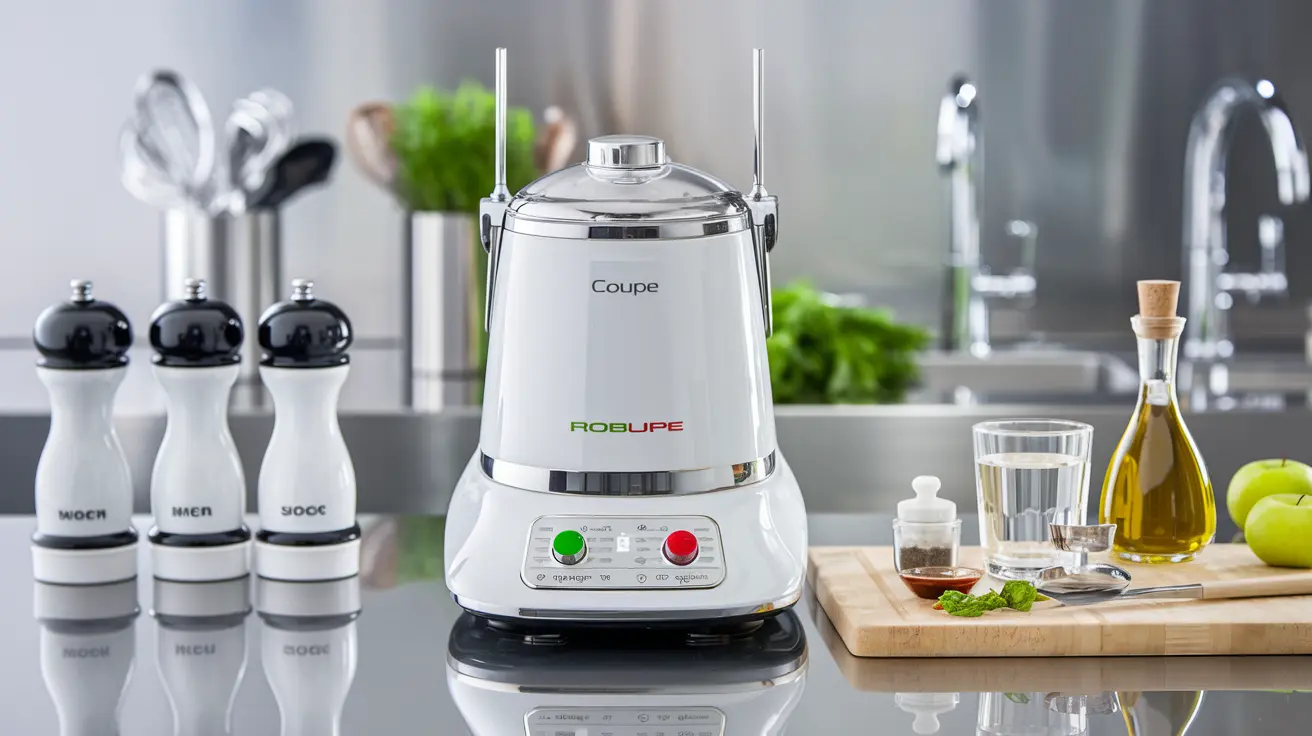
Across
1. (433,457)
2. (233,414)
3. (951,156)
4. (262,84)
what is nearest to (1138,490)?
(433,457)

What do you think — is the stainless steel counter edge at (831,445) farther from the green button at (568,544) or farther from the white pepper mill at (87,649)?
the green button at (568,544)

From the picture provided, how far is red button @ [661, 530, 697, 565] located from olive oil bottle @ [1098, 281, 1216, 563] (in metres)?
0.36

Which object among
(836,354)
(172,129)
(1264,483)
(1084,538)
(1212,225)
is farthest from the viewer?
(1212,225)

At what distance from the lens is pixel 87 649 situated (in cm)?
88

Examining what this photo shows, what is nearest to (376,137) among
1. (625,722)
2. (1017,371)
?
(1017,371)

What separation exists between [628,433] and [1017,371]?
181 centimetres

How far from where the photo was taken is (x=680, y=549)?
85 cm

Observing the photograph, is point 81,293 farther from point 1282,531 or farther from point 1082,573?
point 1282,531

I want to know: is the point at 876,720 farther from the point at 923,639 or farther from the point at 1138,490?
the point at 1138,490

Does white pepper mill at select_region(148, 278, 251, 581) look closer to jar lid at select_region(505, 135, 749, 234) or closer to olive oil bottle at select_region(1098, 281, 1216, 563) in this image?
jar lid at select_region(505, 135, 749, 234)

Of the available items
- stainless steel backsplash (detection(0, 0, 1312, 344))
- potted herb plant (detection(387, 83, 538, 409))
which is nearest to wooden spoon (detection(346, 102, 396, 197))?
potted herb plant (detection(387, 83, 538, 409))

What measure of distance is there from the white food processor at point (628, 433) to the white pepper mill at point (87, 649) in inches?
8.0

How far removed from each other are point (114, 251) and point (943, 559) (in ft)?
7.08

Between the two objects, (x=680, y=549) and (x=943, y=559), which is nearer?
(x=680, y=549)
